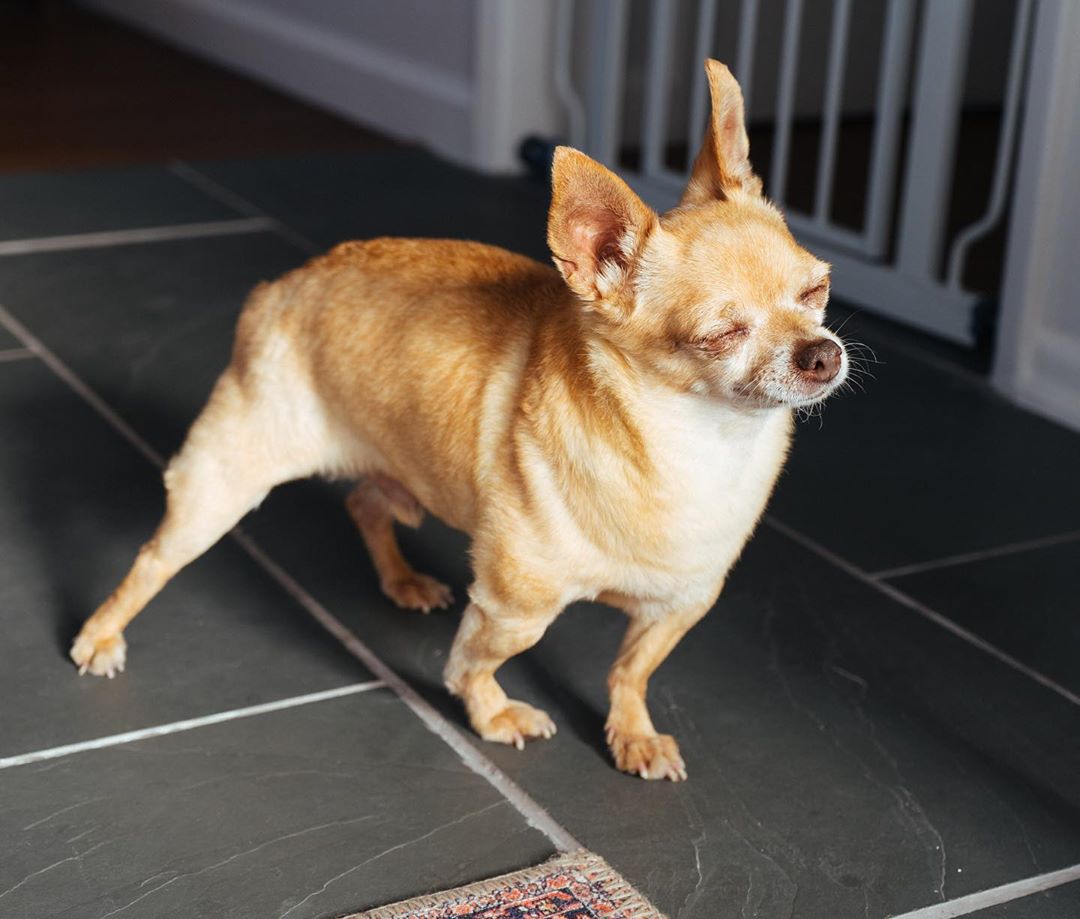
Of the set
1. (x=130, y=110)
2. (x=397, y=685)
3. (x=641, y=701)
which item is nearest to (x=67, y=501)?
(x=397, y=685)

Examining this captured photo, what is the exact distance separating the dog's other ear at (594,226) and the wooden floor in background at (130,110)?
334 cm

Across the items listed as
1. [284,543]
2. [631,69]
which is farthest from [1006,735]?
[631,69]

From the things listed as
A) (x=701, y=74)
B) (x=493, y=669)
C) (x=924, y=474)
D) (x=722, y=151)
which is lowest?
(x=924, y=474)

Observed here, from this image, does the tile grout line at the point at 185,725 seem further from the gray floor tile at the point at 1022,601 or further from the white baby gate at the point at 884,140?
the white baby gate at the point at 884,140

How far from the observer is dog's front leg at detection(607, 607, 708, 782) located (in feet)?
6.02

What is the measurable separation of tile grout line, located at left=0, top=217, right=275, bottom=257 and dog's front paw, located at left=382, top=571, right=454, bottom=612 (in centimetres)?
192

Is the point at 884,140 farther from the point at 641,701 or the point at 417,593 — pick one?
the point at 641,701

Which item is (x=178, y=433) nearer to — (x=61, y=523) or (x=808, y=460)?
(x=61, y=523)

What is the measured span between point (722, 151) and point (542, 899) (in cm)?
80

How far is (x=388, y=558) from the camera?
224 centimetres

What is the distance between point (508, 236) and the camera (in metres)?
3.96

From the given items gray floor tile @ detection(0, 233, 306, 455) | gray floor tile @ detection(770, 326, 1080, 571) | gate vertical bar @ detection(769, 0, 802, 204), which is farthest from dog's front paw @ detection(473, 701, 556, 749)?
gate vertical bar @ detection(769, 0, 802, 204)

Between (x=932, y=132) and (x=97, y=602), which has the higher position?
(x=932, y=132)

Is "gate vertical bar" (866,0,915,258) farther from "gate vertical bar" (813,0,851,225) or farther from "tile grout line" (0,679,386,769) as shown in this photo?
"tile grout line" (0,679,386,769)
